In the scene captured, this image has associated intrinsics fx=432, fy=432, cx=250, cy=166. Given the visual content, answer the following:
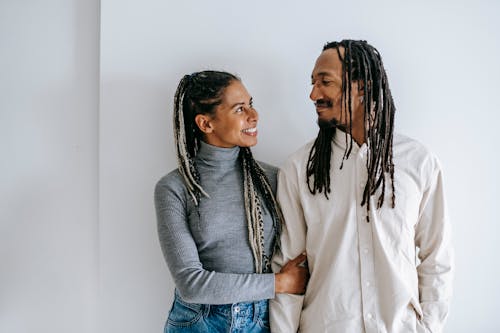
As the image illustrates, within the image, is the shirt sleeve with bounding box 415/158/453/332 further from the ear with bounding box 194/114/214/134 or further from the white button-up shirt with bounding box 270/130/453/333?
the ear with bounding box 194/114/214/134

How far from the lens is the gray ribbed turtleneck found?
1201 millimetres

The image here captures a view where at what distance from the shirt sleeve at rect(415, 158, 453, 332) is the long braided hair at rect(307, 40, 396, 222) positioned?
0.14 meters

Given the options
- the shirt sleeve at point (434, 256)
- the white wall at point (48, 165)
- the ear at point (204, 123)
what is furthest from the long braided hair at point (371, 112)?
the white wall at point (48, 165)

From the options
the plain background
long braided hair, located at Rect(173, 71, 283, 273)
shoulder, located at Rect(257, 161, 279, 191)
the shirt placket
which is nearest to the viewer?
the shirt placket

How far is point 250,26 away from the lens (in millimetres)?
1521

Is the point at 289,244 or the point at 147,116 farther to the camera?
the point at 147,116

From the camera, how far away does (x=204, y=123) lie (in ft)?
4.36

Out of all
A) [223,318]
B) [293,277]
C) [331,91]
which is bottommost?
[223,318]

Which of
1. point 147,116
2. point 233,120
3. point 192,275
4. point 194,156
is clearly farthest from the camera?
point 147,116

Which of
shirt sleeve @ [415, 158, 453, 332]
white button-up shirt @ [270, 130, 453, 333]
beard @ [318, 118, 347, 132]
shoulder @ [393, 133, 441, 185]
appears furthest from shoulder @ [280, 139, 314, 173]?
shirt sleeve @ [415, 158, 453, 332]

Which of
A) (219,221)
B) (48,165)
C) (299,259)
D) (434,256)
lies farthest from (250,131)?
(48,165)

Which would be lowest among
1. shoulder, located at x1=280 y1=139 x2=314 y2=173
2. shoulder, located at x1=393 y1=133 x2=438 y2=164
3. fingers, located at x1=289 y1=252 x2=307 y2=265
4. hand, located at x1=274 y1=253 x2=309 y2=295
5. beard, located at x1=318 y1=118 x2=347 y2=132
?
hand, located at x1=274 y1=253 x2=309 y2=295

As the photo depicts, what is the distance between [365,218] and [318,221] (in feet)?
0.44

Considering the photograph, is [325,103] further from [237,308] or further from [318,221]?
[237,308]
